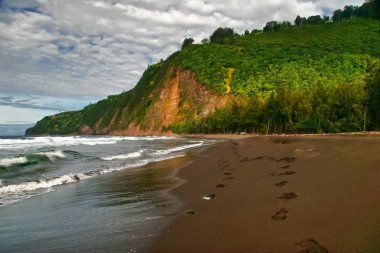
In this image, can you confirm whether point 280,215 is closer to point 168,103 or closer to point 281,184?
point 281,184

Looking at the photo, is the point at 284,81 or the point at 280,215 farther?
the point at 284,81

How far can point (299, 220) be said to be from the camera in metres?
5.95

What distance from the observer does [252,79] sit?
96375 millimetres

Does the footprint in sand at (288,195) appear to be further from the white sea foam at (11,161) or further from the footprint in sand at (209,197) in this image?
the white sea foam at (11,161)

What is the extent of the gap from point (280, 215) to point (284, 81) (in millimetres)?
84559

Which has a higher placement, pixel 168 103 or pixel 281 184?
pixel 168 103

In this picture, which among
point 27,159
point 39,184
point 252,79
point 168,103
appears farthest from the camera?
point 168,103

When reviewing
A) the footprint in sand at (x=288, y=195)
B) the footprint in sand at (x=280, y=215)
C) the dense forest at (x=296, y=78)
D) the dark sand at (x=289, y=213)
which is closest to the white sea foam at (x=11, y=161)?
the dark sand at (x=289, y=213)

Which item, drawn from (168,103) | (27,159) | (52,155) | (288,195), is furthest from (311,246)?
(168,103)

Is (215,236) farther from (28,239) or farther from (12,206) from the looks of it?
(12,206)

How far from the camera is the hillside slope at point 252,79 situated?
228ft

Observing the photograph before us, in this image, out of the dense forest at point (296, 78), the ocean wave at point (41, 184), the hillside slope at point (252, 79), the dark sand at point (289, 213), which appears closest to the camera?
the dark sand at point (289, 213)

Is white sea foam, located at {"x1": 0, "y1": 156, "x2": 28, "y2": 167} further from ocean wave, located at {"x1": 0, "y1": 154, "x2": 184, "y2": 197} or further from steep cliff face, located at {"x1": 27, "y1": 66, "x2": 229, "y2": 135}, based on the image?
steep cliff face, located at {"x1": 27, "y1": 66, "x2": 229, "y2": 135}

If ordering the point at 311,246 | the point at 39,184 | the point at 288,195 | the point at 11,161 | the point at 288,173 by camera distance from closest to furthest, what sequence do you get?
the point at 311,246
the point at 288,195
the point at 288,173
the point at 39,184
the point at 11,161
